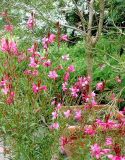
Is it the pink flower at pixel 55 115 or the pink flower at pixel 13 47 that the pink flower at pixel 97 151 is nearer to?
the pink flower at pixel 55 115

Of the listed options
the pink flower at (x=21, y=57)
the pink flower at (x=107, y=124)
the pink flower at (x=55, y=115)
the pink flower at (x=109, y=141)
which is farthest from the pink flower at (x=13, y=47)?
the pink flower at (x=109, y=141)

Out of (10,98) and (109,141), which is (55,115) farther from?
(109,141)

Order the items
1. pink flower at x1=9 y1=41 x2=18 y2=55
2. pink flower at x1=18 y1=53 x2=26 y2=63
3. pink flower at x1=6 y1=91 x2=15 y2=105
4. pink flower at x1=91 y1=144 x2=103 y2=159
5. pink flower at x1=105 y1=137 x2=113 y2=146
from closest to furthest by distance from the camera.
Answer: pink flower at x1=91 y1=144 x2=103 y2=159 → pink flower at x1=105 y1=137 x2=113 y2=146 → pink flower at x1=6 y1=91 x2=15 y2=105 → pink flower at x1=9 y1=41 x2=18 y2=55 → pink flower at x1=18 y1=53 x2=26 y2=63

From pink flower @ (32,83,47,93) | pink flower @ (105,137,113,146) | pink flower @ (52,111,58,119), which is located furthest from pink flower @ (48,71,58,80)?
pink flower @ (105,137,113,146)

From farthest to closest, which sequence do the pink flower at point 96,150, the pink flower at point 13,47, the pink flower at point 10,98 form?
1. the pink flower at point 13,47
2. the pink flower at point 10,98
3. the pink flower at point 96,150

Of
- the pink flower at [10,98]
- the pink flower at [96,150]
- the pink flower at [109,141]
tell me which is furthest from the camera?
the pink flower at [10,98]

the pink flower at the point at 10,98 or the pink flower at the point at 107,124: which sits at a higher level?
the pink flower at the point at 10,98

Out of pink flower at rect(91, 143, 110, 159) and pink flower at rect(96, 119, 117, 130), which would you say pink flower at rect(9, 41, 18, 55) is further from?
pink flower at rect(91, 143, 110, 159)

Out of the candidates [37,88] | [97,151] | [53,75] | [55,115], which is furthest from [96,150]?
[53,75]

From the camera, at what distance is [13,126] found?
429 centimetres

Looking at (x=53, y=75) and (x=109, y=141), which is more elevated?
(x=53, y=75)

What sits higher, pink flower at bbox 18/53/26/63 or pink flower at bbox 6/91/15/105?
pink flower at bbox 18/53/26/63

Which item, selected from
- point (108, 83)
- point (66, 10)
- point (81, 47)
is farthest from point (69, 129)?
point (66, 10)

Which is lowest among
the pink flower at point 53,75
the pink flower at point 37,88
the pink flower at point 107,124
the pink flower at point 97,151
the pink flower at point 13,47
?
the pink flower at point 97,151
